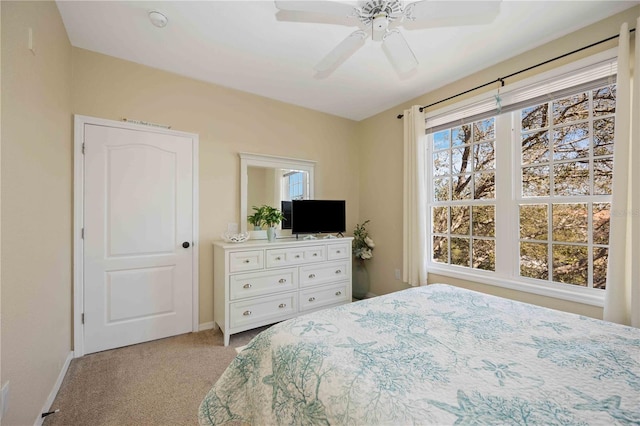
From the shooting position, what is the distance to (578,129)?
6.68ft

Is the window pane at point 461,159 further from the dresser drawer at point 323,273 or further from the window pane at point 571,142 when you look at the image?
the dresser drawer at point 323,273

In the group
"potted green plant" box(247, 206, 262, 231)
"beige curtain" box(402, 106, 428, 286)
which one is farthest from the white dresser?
"beige curtain" box(402, 106, 428, 286)

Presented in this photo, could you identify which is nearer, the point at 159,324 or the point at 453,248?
the point at 159,324

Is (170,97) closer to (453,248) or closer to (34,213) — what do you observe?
(34,213)

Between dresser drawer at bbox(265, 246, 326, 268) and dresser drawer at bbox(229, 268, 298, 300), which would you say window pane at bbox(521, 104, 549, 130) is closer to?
dresser drawer at bbox(265, 246, 326, 268)

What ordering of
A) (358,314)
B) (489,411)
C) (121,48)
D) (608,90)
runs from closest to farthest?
(489,411), (358,314), (608,90), (121,48)

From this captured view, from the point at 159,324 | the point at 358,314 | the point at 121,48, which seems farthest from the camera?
the point at 159,324

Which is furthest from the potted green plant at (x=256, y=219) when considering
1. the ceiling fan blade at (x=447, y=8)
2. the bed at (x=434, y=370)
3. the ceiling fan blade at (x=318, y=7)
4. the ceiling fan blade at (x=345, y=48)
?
the ceiling fan blade at (x=447, y=8)

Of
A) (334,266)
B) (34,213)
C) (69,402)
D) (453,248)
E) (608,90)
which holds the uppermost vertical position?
(608,90)

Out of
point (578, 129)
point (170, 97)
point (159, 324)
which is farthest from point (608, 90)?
point (159, 324)

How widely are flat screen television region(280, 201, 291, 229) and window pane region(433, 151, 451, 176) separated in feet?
5.82

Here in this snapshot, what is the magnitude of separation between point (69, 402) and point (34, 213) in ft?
4.03

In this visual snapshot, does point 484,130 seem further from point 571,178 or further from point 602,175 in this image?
point 602,175

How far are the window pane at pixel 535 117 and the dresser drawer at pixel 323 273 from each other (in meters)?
2.24
